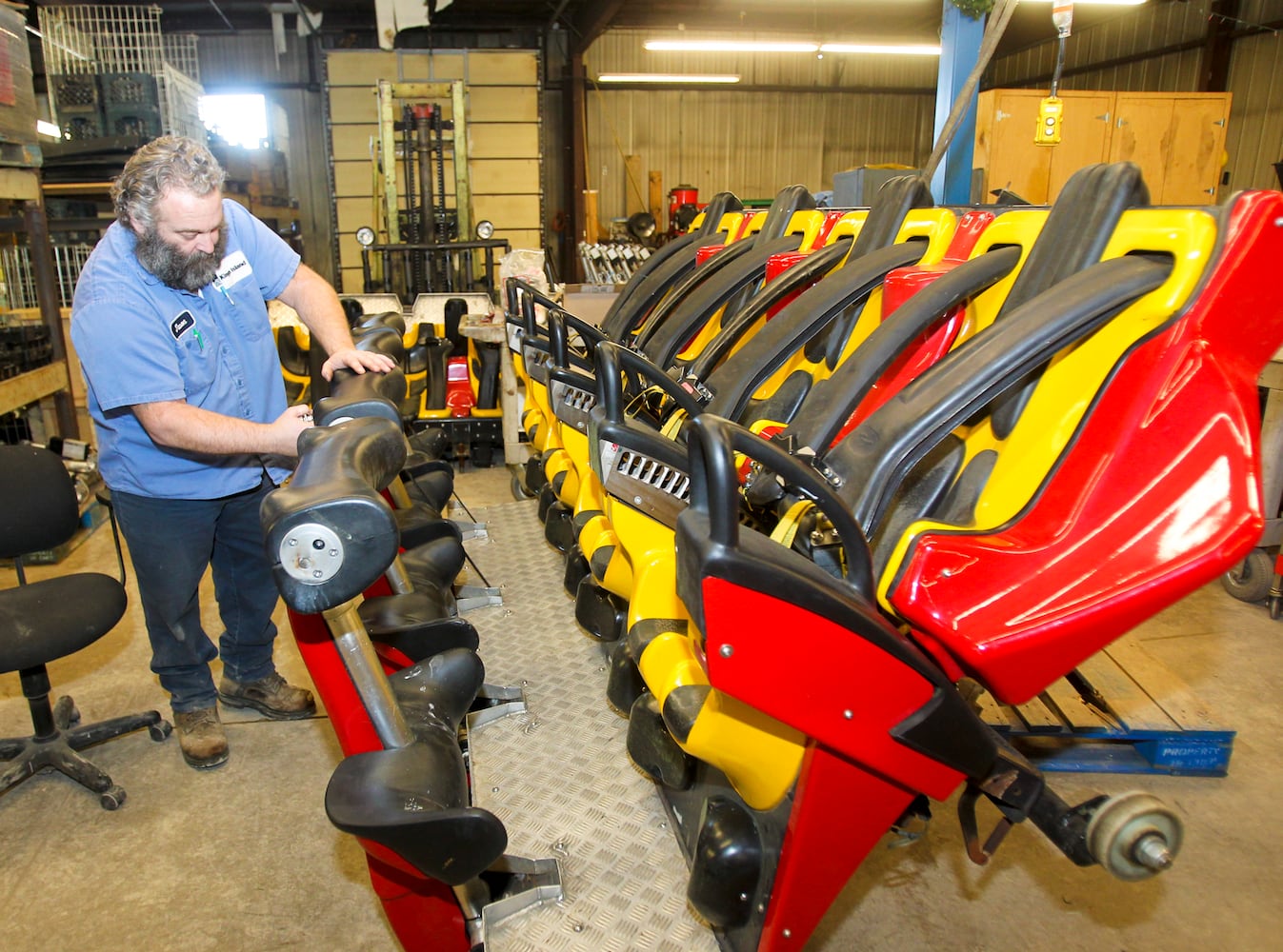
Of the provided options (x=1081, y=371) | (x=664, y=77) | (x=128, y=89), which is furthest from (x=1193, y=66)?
(x=1081, y=371)

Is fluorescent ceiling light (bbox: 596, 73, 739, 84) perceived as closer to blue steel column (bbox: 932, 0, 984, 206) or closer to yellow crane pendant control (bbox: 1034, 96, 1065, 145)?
blue steel column (bbox: 932, 0, 984, 206)

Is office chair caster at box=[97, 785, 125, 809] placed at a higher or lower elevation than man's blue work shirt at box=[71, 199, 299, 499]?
lower

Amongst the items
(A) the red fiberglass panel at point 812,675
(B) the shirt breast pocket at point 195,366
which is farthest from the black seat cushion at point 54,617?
(A) the red fiberglass panel at point 812,675

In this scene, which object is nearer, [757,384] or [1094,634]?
[1094,634]

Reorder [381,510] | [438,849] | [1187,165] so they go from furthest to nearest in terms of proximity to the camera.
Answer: [1187,165] → [438,849] → [381,510]

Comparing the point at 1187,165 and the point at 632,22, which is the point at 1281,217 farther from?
the point at 632,22

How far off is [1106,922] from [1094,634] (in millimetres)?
1234

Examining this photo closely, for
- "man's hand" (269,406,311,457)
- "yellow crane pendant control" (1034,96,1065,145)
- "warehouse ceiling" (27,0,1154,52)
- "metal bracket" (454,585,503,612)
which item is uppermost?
"warehouse ceiling" (27,0,1154,52)

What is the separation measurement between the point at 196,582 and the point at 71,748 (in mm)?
658

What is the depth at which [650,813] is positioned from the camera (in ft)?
5.69

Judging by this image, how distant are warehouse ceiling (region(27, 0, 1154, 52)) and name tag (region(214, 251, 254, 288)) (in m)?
10.6

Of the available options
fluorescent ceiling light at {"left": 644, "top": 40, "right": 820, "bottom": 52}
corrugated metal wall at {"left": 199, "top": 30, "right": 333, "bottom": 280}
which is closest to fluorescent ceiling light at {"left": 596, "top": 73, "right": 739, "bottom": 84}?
fluorescent ceiling light at {"left": 644, "top": 40, "right": 820, "bottom": 52}

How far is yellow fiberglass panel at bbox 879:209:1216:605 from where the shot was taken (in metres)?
1.23

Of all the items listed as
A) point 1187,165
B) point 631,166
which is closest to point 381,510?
point 1187,165
